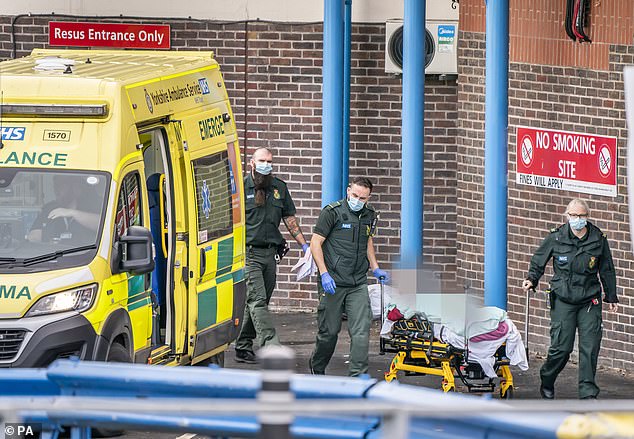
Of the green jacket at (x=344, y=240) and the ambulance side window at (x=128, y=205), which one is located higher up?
the ambulance side window at (x=128, y=205)

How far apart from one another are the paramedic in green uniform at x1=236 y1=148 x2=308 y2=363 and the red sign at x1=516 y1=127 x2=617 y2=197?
2503 mm

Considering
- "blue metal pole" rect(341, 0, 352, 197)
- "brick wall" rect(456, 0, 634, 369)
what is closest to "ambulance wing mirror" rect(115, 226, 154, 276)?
"brick wall" rect(456, 0, 634, 369)

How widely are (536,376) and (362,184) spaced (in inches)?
104

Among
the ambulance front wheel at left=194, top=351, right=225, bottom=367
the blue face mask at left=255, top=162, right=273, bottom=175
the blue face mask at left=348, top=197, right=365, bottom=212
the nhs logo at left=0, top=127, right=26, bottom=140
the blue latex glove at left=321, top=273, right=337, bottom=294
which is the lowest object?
the ambulance front wheel at left=194, top=351, right=225, bottom=367

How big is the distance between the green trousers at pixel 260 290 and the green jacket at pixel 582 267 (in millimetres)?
2631

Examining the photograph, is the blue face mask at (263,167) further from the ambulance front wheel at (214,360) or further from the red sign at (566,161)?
the red sign at (566,161)

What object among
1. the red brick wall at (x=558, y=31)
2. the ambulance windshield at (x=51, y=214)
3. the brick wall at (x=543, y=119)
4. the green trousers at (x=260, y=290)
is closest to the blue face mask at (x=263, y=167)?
the green trousers at (x=260, y=290)

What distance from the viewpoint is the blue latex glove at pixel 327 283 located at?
39.6 ft

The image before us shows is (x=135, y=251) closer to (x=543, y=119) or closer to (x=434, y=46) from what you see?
(x=543, y=119)

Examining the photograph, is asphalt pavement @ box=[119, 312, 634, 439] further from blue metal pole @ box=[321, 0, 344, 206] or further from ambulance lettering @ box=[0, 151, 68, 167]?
ambulance lettering @ box=[0, 151, 68, 167]

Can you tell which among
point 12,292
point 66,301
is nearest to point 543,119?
point 66,301

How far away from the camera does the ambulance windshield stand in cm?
996

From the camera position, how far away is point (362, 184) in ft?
39.9

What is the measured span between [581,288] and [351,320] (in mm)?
1884
